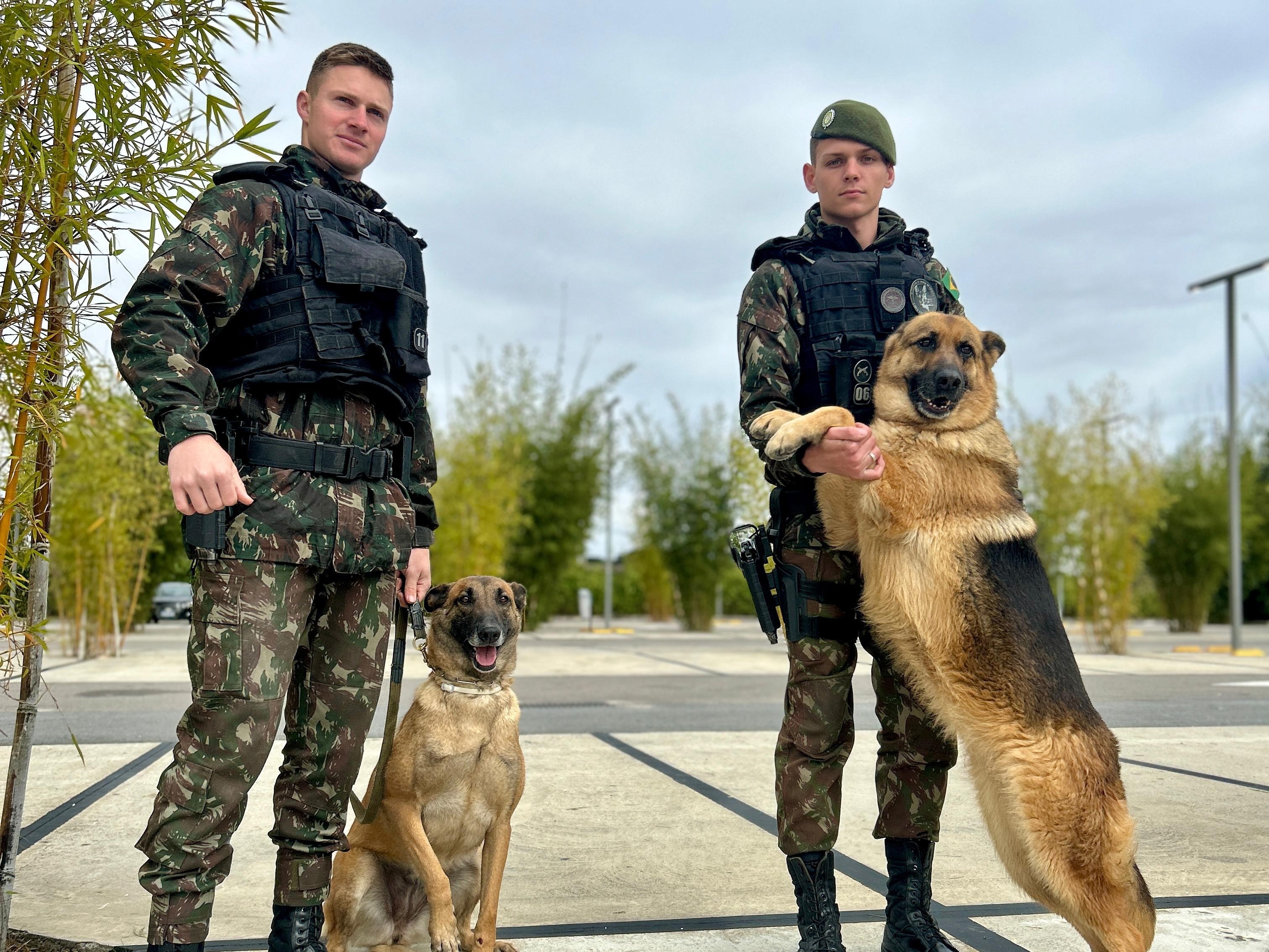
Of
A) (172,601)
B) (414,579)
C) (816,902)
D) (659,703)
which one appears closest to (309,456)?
(414,579)

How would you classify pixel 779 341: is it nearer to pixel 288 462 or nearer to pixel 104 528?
pixel 288 462

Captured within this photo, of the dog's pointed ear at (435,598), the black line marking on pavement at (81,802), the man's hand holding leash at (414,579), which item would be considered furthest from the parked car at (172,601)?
the man's hand holding leash at (414,579)

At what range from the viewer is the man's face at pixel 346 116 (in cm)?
247

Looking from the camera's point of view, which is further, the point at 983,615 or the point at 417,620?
the point at 417,620

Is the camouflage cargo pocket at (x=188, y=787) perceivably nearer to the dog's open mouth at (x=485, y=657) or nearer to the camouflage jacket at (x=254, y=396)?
the camouflage jacket at (x=254, y=396)

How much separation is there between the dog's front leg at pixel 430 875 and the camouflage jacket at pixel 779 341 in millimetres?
1260

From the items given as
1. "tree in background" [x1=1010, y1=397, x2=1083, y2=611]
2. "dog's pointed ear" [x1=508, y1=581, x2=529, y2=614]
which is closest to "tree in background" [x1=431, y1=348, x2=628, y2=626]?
"tree in background" [x1=1010, y1=397, x2=1083, y2=611]

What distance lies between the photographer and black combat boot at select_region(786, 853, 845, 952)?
2.52 meters

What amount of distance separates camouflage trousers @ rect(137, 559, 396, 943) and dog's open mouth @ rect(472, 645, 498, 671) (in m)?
0.50

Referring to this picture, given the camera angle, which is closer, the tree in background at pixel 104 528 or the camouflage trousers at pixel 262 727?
the camouflage trousers at pixel 262 727

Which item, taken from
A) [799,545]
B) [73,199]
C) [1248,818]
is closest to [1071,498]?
[1248,818]

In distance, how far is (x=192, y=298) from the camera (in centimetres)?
213

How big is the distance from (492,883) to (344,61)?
7.05 ft

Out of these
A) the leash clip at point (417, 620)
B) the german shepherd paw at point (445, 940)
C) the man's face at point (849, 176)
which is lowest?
the german shepherd paw at point (445, 940)
